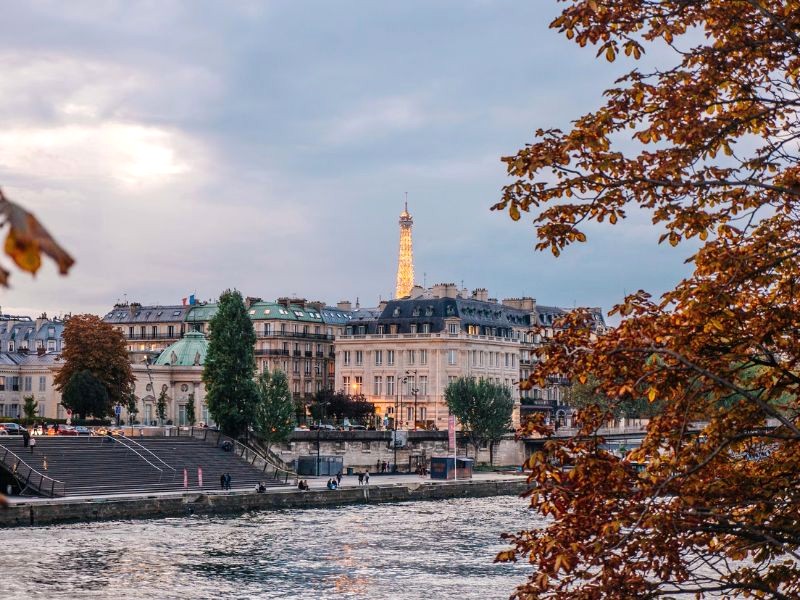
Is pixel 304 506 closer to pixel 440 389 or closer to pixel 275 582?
pixel 275 582

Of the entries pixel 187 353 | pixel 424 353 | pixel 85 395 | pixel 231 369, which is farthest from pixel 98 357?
pixel 424 353

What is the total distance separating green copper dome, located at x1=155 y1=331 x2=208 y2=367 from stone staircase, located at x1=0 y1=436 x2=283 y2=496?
36556mm

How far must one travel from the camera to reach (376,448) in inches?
4469

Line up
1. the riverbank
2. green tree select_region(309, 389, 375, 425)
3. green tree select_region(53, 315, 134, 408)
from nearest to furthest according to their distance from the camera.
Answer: the riverbank → green tree select_region(53, 315, 134, 408) → green tree select_region(309, 389, 375, 425)

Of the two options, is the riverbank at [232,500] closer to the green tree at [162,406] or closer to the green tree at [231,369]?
the green tree at [231,369]

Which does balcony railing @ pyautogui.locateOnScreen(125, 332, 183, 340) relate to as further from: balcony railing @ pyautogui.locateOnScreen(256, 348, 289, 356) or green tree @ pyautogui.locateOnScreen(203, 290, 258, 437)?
green tree @ pyautogui.locateOnScreen(203, 290, 258, 437)

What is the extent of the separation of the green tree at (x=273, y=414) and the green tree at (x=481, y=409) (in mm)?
21971

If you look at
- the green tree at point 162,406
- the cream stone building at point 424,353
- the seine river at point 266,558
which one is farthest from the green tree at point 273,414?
the cream stone building at point 424,353

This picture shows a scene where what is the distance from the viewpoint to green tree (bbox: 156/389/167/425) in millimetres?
123312

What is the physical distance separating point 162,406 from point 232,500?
168 ft

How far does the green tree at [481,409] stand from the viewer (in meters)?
119

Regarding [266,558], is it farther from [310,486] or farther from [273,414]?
[273,414]

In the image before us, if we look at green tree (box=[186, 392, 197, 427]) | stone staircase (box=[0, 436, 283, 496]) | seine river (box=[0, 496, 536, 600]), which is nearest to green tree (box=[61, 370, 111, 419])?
green tree (box=[186, 392, 197, 427])

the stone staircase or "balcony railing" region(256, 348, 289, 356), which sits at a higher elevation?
"balcony railing" region(256, 348, 289, 356)
